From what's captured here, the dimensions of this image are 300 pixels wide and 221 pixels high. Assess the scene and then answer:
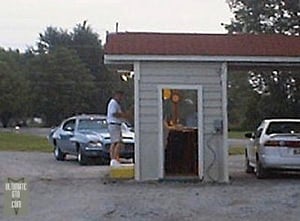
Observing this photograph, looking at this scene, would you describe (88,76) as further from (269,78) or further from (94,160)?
(94,160)

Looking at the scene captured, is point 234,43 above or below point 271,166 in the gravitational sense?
above

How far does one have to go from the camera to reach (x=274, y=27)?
139 feet

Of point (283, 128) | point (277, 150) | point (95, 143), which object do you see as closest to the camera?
point (277, 150)

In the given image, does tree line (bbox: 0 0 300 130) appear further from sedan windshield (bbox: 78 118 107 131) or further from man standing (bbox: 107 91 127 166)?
man standing (bbox: 107 91 127 166)

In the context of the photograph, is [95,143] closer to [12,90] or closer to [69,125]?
[69,125]

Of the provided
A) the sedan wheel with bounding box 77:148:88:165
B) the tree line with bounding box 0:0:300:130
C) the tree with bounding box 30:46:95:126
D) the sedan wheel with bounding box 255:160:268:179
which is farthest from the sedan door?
→ the tree with bounding box 30:46:95:126

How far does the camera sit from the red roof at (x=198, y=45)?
747 inches

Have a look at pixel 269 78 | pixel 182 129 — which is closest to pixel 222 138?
pixel 182 129

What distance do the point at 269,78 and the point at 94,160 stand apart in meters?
19.4

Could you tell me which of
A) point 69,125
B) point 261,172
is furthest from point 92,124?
point 261,172

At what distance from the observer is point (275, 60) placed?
1928 centimetres

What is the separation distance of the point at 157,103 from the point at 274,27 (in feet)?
80.2

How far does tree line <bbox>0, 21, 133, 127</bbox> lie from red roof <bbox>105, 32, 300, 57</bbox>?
2201 inches

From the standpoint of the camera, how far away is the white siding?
1902cm
